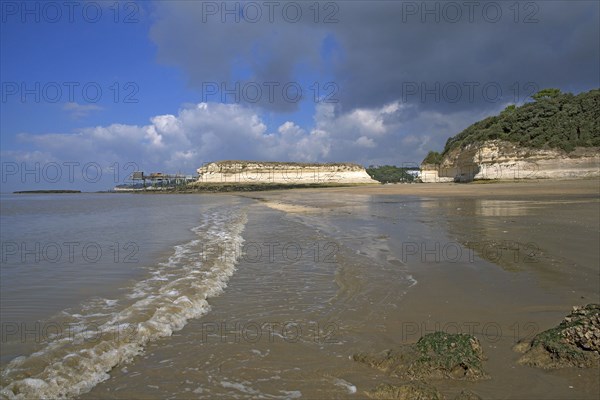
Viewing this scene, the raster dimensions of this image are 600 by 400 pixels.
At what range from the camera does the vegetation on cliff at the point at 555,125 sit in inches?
1282

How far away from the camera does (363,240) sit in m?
9.33

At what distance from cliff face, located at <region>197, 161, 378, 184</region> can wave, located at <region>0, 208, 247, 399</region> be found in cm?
6960

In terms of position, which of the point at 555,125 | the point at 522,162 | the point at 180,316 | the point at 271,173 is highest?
the point at 555,125

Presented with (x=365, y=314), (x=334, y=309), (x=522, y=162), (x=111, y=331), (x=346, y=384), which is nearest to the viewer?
(x=346, y=384)

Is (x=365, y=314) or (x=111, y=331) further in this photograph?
(x=365, y=314)

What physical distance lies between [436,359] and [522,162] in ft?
123

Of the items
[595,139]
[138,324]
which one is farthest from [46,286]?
[595,139]

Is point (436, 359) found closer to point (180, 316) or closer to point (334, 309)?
point (334, 309)

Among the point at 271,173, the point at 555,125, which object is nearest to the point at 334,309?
the point at 555,125

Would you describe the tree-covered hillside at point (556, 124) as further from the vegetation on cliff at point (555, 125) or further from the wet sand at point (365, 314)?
the wet sand at point (365, 314)

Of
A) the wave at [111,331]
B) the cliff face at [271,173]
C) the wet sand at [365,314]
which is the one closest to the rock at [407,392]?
the wet sand at [365,314]

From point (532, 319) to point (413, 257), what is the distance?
329 cm

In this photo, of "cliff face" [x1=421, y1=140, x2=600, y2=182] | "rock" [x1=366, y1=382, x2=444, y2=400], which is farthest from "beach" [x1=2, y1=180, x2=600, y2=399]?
"cliff face" [x1=421, y1=140, x2=600, y2=182]

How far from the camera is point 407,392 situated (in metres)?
2.51
